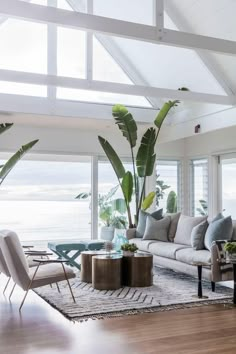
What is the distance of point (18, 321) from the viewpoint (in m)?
4.05

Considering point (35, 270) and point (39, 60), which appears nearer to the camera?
point (35, 270)

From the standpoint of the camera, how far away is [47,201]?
1054 centimetres

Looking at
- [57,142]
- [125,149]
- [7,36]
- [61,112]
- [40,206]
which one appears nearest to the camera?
[7,36]

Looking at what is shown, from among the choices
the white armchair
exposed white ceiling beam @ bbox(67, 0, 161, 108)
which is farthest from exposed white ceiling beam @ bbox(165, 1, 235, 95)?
the white armchair

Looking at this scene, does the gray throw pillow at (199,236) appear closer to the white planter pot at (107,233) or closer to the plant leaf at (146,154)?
the plant leaf at (146,154)

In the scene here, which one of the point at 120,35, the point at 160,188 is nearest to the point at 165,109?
the point at 120,35

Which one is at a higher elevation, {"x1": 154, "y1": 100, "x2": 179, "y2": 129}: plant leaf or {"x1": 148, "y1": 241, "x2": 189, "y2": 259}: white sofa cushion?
{"x1": 154, "y1": 100, "x2": 179, "y2": 129}: plant leaf

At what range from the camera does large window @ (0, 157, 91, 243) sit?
983cm

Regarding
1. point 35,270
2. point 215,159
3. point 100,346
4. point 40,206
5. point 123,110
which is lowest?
point 100,346

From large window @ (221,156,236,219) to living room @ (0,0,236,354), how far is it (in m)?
0.03

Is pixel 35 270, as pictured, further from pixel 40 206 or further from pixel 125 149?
pixel 40 206

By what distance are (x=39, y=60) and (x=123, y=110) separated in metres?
1.70

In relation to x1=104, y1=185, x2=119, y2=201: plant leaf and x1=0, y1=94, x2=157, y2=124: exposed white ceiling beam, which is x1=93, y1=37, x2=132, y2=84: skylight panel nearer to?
x1=0, y1=94, x2=157, y2=124: exposed white ceiling beam

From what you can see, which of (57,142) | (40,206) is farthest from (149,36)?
(40,206)
